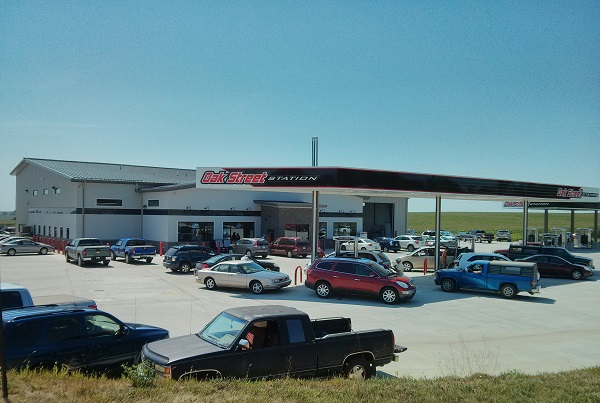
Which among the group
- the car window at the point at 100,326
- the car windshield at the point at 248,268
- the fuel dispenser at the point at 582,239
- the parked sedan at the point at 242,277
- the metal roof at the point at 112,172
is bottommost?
the fuel dispenser at the point at 582,239

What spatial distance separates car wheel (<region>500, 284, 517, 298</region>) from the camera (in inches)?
794

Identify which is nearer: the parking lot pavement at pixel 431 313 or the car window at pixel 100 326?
the car window at pixel 100 326

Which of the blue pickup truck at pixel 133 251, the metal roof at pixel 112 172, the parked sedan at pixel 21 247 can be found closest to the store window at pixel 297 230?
the metal roof at pixel 112 172

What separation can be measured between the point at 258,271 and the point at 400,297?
6.22m

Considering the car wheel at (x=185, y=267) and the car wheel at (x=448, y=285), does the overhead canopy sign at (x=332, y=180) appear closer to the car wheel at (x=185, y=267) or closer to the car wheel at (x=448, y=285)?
the car wheel at (x=448, y=285)

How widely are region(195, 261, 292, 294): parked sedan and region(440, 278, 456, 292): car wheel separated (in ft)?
22.3

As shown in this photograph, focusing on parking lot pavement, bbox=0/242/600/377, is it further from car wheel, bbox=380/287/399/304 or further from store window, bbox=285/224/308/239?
store window, bbox=285/224/308/239

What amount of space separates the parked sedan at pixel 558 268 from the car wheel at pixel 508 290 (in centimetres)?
795

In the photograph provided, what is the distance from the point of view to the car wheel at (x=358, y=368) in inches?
362

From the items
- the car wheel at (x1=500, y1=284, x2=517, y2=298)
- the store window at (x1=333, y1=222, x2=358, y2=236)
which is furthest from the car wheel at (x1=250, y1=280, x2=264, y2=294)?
the store window at (x1=333, y1=222, x2=358, y2=236)

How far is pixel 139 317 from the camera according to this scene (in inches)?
606

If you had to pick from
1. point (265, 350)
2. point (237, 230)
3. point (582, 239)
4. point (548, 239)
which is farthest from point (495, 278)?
point (582, 239)

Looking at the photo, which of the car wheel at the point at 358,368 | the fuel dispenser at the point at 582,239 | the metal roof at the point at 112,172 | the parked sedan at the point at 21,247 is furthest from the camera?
the fuel dispenser at the point at 582,239

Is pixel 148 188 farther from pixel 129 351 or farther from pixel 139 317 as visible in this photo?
pixel 129 351
